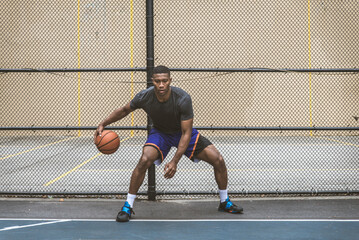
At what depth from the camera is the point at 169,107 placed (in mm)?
4758

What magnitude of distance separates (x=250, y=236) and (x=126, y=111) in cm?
200

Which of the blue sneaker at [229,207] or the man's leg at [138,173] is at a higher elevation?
the man's leg at [138,173]

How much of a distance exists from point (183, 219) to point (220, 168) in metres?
0.75

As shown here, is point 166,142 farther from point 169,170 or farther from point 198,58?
point 198,58

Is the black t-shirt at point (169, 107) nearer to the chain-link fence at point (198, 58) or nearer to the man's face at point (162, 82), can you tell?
the man's face at point (162, 82)

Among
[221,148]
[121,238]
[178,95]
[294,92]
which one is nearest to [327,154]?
[221,148]

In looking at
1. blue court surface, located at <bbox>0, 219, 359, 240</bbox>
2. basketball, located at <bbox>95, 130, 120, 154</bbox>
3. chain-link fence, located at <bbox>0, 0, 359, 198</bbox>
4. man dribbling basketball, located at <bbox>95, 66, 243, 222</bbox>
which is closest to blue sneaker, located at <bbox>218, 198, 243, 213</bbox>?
man dribbling basketball, located at <bbox>95, 66, 243, 222</bbox>

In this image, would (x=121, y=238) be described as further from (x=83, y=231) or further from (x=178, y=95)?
(x=178, y=95)

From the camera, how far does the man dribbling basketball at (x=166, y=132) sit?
4668mm

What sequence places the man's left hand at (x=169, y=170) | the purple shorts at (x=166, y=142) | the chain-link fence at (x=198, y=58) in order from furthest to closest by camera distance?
the chain-link fence at (x=198, y=58) < the purple shorts at (x=166, y=142) < the man's left hand at (x=169, y=170)

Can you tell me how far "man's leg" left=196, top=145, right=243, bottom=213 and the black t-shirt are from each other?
452 mm

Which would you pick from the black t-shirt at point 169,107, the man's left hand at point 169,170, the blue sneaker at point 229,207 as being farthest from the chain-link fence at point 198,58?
the man's left hand at point 169,170

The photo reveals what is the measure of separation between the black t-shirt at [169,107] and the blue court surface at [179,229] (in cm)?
116

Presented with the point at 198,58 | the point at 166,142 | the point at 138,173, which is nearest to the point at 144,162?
the point at 138,173
